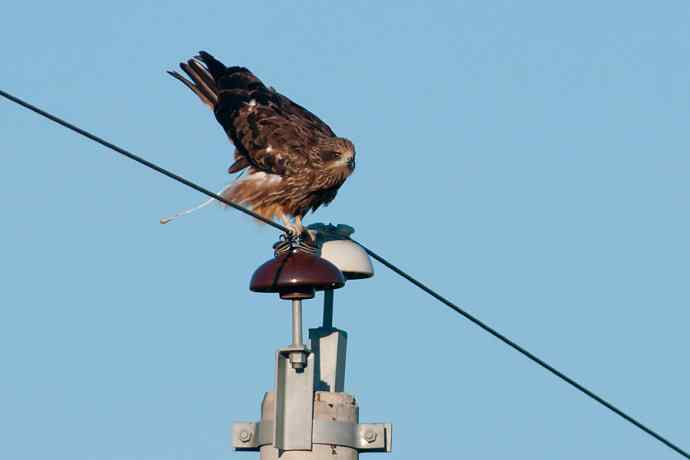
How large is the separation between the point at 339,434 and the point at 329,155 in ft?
16.2

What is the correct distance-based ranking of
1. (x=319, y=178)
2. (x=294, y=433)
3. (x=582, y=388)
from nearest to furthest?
1. (x=294, y=433)
2. (x=582, y=388)
3. (x=319, y=178)

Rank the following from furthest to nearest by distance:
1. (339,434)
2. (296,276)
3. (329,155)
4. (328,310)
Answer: (329,155)
(328,310)
(296,276)
(339,434)

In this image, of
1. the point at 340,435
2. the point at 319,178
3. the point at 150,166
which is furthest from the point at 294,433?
the point at 319,178

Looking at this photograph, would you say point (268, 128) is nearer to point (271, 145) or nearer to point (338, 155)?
point (271, 145)

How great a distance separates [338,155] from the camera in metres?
10.1

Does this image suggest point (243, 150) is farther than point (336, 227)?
Yes

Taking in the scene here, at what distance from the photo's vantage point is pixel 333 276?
5.81 m

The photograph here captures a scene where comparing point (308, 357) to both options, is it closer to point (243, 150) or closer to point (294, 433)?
point (294, 433)

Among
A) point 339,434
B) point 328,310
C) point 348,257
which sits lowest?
point 339,434

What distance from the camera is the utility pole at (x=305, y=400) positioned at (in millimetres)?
5266

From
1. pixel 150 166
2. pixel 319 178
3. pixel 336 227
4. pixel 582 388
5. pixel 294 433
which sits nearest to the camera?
pixel 294 433

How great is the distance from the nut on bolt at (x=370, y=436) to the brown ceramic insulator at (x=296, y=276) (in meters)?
0.65

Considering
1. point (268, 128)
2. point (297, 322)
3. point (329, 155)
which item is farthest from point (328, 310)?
point (268, 128)

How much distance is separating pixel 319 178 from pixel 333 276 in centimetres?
424
